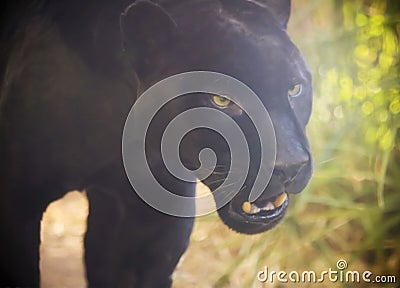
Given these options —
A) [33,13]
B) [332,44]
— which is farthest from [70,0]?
[332,44]

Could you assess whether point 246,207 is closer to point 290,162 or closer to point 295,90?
point 290,162

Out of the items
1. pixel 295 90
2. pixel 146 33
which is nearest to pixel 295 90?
pixel 295 90

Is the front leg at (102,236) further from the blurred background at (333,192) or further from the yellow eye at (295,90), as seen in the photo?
the yellow eye at (295,90)

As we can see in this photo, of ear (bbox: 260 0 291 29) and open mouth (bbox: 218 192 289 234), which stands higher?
ear (bbox: 260 0 291 29)

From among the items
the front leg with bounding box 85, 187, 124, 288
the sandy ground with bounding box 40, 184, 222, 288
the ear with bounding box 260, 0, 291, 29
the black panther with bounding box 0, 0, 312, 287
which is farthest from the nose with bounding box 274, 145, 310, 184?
the front leg with bounding box 85, 187, 124, 288

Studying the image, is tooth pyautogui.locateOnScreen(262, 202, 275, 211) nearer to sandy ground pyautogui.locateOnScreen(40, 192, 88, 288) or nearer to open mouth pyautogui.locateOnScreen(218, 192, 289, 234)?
open mouth pyautogui.locateOnScreen(218, 192, 289, 234)

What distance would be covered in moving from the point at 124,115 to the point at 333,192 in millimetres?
629

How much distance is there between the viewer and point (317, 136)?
1.52 metres

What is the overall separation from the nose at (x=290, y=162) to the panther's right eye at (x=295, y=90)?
148 millimetres

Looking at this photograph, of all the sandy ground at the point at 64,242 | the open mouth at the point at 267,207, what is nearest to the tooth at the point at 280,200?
the open mouth at the point at 267,207

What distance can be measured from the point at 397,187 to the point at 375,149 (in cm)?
13

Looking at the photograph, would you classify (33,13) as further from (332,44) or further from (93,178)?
(332,44)

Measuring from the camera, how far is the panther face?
1494 mm

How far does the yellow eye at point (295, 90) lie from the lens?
59.6 inches
